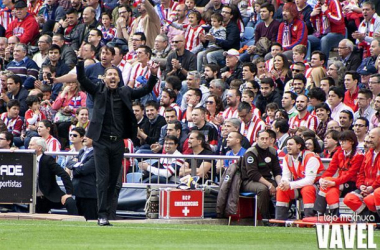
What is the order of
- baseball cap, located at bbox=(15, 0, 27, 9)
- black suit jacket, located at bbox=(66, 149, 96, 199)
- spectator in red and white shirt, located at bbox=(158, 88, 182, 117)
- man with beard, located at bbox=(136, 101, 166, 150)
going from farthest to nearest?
1. baseball cap, located at bbox=(15, 0, 27, 9)
2. spectator in red and white shirt, located at bbox=(158, 88, 182, 117)
3. man with beard, located at bbox=(136, 101, 166, 150)
4. black suit jacket, located at bbox=(66, 149, 96, 199)

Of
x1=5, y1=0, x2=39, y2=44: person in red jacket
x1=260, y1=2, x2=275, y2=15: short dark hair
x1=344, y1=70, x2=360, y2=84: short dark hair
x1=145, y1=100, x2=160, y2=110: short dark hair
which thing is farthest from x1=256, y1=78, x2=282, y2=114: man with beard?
x1=5, y1=0, x2=39, y2=44: person in red jacket

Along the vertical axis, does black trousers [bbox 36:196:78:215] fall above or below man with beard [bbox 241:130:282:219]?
below

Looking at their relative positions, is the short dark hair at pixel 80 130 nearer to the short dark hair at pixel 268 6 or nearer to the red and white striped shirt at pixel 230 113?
the red and white striped shirt at pixel 230 113

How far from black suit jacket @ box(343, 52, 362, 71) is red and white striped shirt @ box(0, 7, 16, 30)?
11.2 metres

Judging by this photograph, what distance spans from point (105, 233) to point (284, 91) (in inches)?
274

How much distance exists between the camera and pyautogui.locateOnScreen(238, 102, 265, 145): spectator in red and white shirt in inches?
731

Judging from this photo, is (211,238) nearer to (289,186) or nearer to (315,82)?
(289,186)

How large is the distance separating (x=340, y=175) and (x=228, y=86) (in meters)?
5.78

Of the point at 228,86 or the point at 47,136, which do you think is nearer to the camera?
the point at 47,136

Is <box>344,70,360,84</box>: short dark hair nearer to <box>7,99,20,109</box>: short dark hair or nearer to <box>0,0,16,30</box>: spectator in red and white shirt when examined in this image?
<box>7,99,20,109</box>: short dark hair

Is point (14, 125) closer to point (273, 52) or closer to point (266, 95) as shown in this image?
point (266, 95)

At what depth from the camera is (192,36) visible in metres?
23.2

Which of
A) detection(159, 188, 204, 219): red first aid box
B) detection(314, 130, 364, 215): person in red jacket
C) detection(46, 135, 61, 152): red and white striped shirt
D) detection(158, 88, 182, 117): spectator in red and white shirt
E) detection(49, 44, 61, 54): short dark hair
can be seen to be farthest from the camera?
detection(49, 44, 61, 54): short dark hair

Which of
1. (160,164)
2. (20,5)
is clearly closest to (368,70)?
(160,164)
